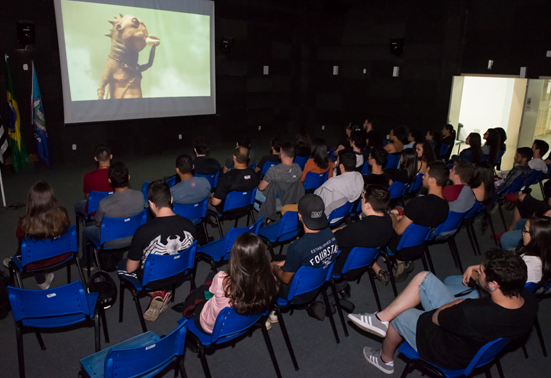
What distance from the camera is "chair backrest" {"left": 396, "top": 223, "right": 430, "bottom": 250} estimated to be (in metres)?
3.42

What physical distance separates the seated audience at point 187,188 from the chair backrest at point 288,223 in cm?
94

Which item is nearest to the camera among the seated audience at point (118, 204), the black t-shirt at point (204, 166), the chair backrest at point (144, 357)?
the chair backrest at point (144, 357)

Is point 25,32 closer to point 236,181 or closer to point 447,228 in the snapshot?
point 236,181

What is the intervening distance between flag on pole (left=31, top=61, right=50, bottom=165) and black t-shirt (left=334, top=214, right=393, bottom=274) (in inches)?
245

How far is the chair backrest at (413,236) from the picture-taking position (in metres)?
3.42

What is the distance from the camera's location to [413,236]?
138 inches

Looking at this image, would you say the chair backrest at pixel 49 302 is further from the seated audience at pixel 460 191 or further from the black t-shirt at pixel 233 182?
the seated audience at pixel 460 191

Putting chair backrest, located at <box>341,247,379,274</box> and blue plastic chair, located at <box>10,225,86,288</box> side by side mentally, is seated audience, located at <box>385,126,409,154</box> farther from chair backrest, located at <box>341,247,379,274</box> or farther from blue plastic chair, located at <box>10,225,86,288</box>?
blue plastic chair, located at <box>10,225,86,288</box>

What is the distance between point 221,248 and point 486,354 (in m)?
2.25

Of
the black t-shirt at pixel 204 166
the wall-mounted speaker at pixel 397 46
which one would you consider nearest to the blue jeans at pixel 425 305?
the black t-shirt at pixel 204 166

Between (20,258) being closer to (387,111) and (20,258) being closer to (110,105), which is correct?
(110,105)

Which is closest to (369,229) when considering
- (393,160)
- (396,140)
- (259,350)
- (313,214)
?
(313,214)

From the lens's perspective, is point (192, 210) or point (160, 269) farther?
point (192, 210)

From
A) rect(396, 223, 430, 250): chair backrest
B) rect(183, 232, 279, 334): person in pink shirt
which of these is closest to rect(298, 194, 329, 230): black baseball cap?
rect(183, 232, 279, 334): person in pink shirt
